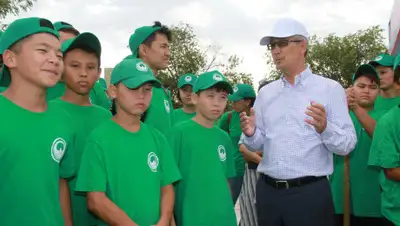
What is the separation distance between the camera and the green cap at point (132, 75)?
3.08 metres

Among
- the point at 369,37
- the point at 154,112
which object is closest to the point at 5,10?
the point at 154,112

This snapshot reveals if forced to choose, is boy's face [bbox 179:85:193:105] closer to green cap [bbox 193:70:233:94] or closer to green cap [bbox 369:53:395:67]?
green cap [bbox 193:70:233:94]

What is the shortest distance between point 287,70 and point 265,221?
45.9 inches

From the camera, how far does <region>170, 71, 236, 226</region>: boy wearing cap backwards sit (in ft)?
11.8

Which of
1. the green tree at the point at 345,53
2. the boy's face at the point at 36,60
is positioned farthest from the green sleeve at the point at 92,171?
the green tree at the point at 345,53

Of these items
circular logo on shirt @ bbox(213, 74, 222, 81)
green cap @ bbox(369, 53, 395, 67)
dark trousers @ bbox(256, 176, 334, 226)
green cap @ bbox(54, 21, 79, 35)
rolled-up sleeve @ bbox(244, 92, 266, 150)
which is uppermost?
green cap @ bbox(54, 21, 79, 35)

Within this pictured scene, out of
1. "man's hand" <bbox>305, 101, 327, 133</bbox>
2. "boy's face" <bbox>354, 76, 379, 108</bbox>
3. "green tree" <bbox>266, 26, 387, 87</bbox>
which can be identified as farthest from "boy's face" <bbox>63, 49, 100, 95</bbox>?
"green tree" <bbox>266, 26, 387, 87</bbox>

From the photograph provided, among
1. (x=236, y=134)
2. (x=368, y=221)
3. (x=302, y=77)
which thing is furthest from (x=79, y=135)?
(x=236, y=134)

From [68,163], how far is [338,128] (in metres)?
1.88

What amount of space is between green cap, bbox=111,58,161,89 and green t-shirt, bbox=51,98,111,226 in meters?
0.27

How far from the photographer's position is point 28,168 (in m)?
2.45

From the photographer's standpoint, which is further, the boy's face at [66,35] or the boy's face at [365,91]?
the boy's face at [365,91]

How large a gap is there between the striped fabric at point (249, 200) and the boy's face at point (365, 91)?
4.80ft

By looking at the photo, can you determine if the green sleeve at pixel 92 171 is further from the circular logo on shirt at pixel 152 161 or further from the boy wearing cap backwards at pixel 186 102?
the boy wearing cap backwards at pixel 186 102
